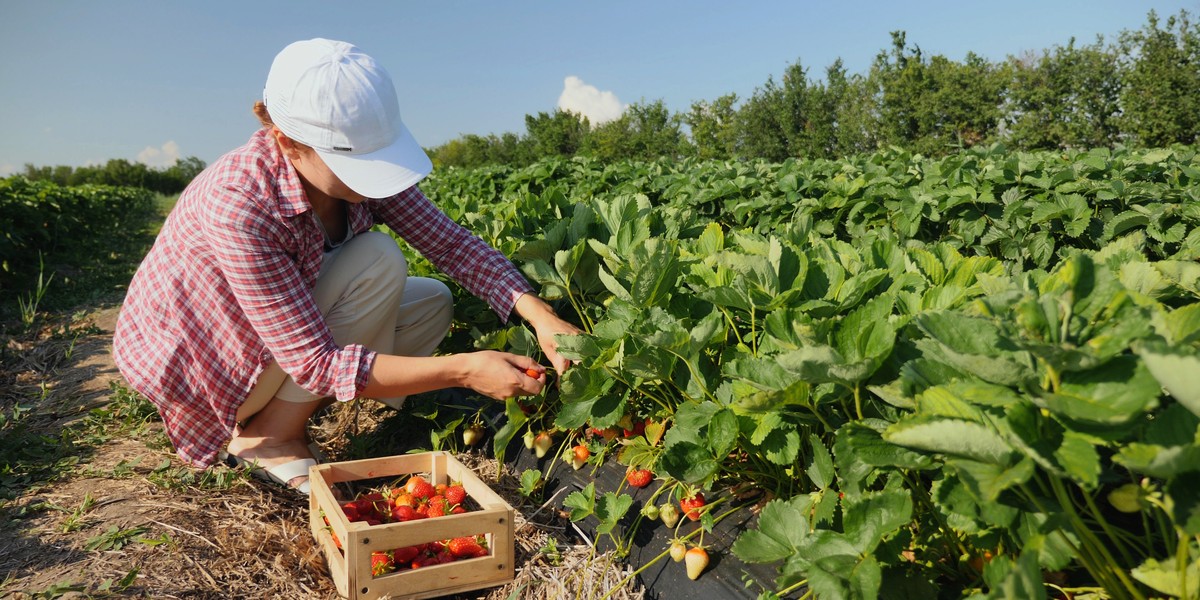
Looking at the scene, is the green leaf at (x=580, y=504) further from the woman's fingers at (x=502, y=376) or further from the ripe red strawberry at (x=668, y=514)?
the woman's fingers at (x=502, y=376)

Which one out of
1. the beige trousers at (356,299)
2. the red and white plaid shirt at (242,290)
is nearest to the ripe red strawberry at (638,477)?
the red and white plaid shirt at (242,290)

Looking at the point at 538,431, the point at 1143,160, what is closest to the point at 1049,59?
the point at 1143,160

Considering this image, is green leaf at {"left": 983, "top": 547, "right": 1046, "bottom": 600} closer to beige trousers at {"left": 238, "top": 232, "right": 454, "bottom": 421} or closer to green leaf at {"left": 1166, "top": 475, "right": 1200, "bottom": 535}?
green leaf at {"left": 1166, "top": 475, "right": 1200, "bottom": 535}

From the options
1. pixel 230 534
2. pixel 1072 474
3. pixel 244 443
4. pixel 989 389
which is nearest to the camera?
pixel 1072 474

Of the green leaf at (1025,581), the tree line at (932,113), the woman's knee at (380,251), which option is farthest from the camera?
the tree line at (932,113)

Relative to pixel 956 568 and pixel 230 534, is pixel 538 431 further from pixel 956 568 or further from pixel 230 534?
pixel 956 568

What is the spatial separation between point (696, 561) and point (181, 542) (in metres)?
1.55

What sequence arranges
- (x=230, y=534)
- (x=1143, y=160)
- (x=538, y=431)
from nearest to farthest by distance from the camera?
(x=230, y=534)
(x=538, y=431)
(x=1143, y=160)

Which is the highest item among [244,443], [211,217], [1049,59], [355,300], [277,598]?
[1049,59]

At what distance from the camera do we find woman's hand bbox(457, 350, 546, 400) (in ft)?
7.13

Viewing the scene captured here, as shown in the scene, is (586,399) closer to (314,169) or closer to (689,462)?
(689,462)

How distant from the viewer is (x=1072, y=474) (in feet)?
3.05

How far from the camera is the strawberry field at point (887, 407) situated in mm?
986

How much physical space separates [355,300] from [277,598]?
0.96 meters
